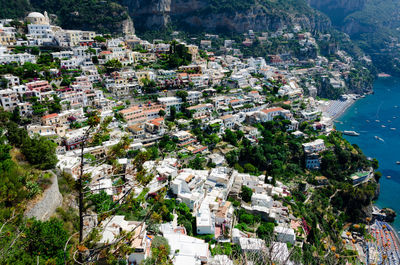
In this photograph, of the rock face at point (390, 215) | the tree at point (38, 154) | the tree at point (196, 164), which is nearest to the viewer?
the tree at point (38, 154)

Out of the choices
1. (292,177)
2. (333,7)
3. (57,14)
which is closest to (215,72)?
(292,177)

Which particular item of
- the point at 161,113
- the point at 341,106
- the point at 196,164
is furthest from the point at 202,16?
→ the point at 196,164

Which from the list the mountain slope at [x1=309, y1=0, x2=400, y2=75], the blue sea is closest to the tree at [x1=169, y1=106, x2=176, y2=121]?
the blue sea

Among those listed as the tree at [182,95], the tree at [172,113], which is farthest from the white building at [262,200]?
the tree at [182,95]

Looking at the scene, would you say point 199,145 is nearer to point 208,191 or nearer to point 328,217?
point 208,191

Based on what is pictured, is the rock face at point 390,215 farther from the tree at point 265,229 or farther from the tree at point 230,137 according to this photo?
the tree at point 230,137
